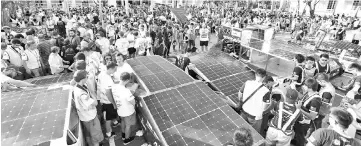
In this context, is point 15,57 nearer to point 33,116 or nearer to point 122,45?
point 122,45

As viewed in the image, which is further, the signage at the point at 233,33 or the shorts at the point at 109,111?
the signage at the point at 233,33

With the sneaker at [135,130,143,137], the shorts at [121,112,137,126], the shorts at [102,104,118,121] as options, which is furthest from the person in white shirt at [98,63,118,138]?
the sneaker at [135,130,143,137]

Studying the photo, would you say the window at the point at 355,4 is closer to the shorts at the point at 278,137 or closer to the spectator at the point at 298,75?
the spectator at the point at 298,75

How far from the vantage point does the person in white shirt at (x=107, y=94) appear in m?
4.50

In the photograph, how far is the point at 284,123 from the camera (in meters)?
3.76

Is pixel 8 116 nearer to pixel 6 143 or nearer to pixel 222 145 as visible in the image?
pixel 6 143

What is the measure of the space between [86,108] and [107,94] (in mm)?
590

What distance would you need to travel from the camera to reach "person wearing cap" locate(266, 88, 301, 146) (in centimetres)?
368

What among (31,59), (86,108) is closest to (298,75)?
(86,108)

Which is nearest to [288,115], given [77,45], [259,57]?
[259,57]

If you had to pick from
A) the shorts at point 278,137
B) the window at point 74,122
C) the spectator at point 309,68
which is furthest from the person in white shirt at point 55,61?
the spectator at point 309,68

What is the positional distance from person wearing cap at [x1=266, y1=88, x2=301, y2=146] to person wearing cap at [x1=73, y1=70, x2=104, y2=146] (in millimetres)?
3473

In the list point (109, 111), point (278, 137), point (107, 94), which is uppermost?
point (107, 94)

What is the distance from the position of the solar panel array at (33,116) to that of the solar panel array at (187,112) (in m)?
1.64
